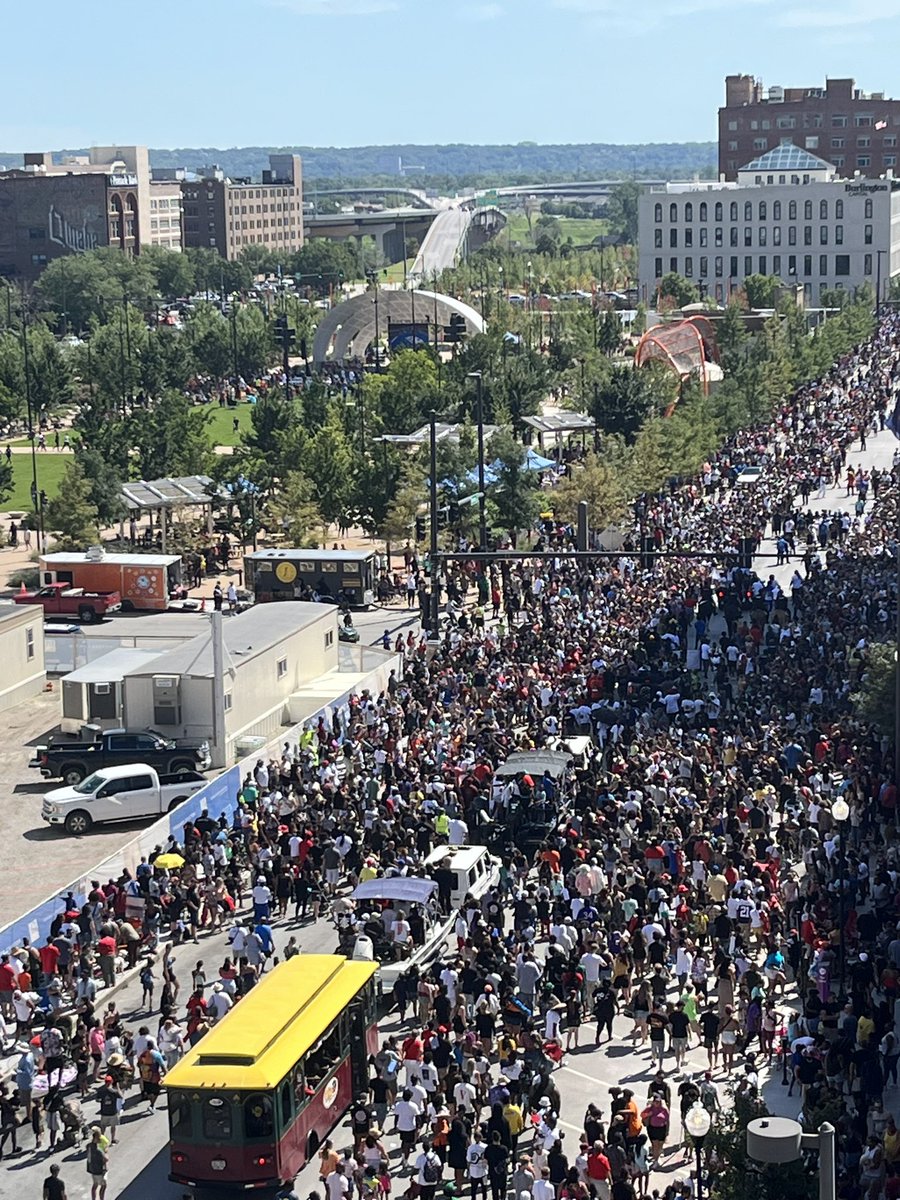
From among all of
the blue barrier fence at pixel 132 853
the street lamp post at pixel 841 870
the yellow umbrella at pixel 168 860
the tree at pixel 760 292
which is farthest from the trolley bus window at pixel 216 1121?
the tree at pixel 760 292

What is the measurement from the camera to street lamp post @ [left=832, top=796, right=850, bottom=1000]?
1030 inches

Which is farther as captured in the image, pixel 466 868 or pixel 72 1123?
pixel 466 868

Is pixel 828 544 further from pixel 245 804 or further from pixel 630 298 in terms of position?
pixel 630 298

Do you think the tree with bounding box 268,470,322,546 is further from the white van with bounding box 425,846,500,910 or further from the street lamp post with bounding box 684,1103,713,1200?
the street lamp post with bounding box 684,1103,713,1200

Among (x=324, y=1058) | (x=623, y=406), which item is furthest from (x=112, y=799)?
(x=623, y=406)

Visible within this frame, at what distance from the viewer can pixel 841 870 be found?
29.5m

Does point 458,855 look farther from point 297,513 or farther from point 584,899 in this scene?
point 297,513

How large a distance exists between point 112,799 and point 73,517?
28.9 m

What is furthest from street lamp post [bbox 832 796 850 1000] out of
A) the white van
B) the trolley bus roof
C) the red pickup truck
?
the red pickup truck

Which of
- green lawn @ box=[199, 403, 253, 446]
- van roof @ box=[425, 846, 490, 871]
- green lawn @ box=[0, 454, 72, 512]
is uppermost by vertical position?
van roof @ box=[425, 846, 490, 871]

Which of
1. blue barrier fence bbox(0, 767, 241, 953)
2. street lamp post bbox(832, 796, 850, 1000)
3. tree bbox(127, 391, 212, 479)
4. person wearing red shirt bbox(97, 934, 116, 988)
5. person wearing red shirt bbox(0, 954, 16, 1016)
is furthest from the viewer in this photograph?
tree bbox(127, 391, 212, 479)

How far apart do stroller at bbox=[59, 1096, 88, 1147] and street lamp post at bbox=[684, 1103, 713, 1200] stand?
22.1ft

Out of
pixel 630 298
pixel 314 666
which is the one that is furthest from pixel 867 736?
pixel 630 298

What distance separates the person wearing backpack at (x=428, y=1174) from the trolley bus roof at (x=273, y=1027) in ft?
5.38
